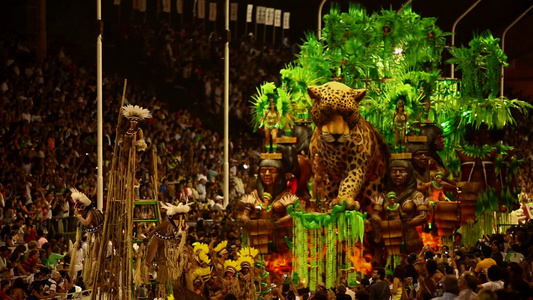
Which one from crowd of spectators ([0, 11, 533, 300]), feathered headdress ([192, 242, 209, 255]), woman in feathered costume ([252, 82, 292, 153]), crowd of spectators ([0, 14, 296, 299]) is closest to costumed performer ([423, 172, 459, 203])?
crowd of spectators ([0, 11, 533, 300])

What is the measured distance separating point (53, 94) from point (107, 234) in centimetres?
1176

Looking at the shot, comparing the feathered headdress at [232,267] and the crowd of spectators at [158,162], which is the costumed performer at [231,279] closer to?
the feathered headdress at [232,267]

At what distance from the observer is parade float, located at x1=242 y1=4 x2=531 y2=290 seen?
675 inches

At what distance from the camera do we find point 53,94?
2300 centimetres

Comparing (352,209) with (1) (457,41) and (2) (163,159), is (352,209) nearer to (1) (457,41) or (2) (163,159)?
(2) (163,159)

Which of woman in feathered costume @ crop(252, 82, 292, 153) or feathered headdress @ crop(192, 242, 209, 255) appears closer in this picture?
feathered headdress @ crop(192, 242, 209, 255)

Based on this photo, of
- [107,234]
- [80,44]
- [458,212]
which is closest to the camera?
[107,234]

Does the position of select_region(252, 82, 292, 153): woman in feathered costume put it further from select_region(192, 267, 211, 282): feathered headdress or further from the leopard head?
select_region(192, 267, 211, 282): feathered headdress

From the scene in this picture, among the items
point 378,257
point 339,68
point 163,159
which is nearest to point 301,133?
point 339,68

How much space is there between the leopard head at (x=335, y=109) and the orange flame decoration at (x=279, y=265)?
7.38 ft

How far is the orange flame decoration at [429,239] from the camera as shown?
1827 cm

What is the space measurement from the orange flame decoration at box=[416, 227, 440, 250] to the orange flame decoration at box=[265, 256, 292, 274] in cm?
249

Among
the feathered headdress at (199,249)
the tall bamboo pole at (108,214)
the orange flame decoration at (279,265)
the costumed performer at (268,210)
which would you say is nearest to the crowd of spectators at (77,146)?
the costumed performer at (268,210)

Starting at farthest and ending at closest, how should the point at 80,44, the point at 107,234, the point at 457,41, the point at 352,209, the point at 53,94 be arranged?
the point at 457,41, the point at 80,44, the point at 53,94, the point at 352,209, the point at 107,234
